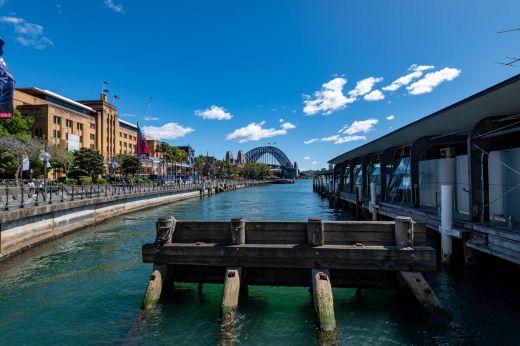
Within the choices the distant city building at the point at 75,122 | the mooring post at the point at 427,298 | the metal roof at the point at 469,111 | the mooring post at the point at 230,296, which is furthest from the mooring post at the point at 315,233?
the distant city building at the point at 75,122

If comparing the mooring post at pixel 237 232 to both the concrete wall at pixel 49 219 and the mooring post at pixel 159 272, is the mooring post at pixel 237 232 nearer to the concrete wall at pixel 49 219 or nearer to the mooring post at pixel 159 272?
the mooring post at pixel 159 272

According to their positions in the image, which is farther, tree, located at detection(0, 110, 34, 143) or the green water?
tree, located at detection(0, 110, 34, 143)

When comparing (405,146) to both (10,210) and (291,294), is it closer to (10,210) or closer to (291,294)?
(291,294)

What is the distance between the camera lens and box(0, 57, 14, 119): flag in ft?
66.6

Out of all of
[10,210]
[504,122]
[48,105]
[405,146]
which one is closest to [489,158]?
[504,122]

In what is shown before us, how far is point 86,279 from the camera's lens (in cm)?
1434

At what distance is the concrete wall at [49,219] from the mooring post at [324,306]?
689 inches

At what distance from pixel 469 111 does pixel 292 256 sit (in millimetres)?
11057

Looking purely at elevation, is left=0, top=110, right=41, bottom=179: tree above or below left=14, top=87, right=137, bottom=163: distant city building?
below

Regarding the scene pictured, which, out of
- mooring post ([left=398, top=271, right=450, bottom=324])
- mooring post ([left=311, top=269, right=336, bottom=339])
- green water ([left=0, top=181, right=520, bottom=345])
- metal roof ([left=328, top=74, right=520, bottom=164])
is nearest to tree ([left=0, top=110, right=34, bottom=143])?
green water ([left=0, top=181, right=520, bottom=345])

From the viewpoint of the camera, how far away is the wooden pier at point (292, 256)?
9.06 metres

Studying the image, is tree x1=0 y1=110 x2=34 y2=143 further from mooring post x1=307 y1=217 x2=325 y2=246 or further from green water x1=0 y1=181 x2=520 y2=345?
mooring post x1=307 y1=217 x2=325 y2=246

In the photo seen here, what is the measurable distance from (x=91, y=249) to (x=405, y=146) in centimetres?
2606

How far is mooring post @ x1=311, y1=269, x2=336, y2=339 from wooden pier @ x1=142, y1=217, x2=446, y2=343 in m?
0.03
